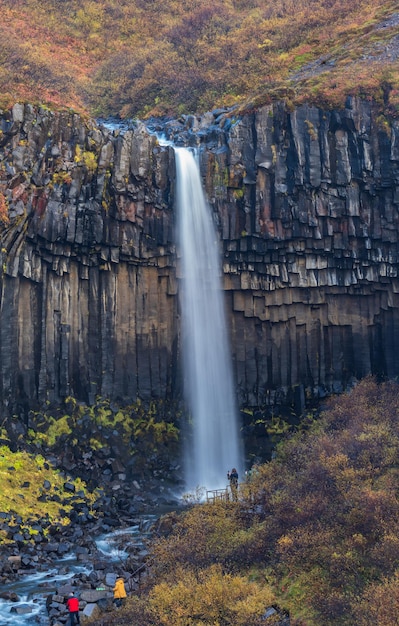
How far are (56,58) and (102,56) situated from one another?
212 inches

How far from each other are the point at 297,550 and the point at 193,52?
40.9 meters

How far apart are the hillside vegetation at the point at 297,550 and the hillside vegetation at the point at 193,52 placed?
17934mm

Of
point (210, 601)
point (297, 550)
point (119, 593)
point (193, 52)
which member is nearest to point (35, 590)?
point (119, 593)

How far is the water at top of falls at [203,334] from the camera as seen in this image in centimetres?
2836

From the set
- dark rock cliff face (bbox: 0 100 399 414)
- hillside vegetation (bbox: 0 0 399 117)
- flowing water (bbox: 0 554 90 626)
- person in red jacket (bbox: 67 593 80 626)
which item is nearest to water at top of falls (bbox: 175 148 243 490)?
dark rock cliff face (bbox: 0 100 399 414)

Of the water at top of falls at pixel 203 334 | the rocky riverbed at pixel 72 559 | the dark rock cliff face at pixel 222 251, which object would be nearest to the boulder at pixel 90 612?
the rocky riverbed at pixel 72 559

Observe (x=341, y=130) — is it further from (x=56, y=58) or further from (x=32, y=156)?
(x=56, y=58)

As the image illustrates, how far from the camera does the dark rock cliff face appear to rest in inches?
1017

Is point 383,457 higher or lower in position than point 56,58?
lower

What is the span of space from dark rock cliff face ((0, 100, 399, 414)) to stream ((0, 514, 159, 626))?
722cm

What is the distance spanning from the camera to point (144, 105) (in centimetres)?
4362

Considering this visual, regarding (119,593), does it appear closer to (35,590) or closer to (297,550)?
(35,590)

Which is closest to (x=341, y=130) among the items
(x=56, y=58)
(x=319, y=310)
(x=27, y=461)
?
(x=319, y=310)

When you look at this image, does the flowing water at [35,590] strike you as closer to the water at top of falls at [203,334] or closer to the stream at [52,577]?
the stream at [52,577]
